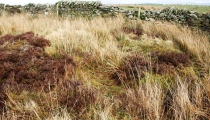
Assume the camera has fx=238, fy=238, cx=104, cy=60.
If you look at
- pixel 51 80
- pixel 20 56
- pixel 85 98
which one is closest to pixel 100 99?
pixel 85 98

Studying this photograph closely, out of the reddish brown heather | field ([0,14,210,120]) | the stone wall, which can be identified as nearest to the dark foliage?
field ([0,14,210,120])

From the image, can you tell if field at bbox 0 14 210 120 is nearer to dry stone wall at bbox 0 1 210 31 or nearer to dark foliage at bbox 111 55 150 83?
dark foliage at bbox 111 55 150 83

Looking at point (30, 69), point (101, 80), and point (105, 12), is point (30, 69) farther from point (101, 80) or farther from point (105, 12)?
point (105, 12)

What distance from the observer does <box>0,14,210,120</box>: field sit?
3.17m

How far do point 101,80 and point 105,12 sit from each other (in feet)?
33.2

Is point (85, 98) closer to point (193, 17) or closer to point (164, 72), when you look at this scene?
point (164, 72)

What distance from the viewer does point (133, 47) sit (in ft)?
22.5

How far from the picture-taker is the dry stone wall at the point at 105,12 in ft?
35.5

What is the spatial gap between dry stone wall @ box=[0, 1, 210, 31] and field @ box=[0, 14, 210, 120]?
3084 millimetres

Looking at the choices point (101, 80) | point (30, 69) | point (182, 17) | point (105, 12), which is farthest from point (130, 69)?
point (105, 12)

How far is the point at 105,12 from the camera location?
14328 mm

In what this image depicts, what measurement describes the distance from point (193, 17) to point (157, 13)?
89.9 inches

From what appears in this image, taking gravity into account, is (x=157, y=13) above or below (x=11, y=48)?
above

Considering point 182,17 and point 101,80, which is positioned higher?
point 182,17
